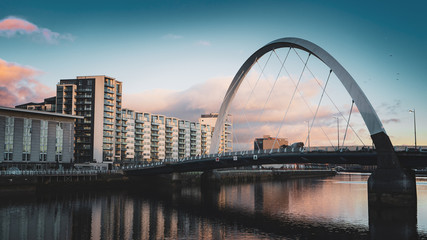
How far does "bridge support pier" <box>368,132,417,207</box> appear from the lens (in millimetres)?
53594

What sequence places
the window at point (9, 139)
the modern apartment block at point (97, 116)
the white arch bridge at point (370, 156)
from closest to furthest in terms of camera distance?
the white arch bridge at point (370, 156) < the window at point (9, 139) < the modern apartment block at point (97, 116)

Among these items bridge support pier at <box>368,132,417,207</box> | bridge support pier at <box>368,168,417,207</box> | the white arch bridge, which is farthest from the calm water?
the white arch bridge

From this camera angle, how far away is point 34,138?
9038 centimetres

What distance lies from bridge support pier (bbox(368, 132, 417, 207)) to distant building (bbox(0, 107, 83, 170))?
7202cm

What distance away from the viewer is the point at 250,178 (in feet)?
491

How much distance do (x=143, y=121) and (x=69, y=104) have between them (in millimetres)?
39312

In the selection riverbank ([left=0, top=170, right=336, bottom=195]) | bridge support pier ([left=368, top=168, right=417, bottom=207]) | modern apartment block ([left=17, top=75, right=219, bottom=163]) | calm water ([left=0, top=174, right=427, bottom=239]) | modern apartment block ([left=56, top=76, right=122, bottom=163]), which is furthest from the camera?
modern apartment block ([left=17, top=75, right=219, bottom=163])

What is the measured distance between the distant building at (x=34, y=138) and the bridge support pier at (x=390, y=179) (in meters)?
72.0

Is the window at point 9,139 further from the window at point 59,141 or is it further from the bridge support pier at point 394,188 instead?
the bridge support pier at point 394,188

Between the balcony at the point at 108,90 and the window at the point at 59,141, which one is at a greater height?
the balcony at the point at 108,90

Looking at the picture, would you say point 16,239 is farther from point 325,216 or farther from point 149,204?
point 325,216

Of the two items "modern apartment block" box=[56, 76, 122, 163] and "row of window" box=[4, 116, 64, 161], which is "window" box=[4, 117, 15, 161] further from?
"modern apartment block" box=[56, 76, 122, 163]

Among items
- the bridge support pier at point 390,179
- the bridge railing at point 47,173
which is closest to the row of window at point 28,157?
the bridge railing at point 47,173

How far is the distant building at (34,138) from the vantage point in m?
85.4
